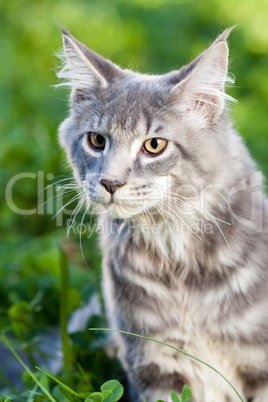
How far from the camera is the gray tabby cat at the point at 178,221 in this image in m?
2.20

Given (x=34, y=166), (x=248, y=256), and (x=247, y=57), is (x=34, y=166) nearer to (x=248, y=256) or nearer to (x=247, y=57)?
(x=248, y=256)

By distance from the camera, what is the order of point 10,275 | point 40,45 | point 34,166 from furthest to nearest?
1. point 40,45
2. point 34,166
3. point 10,275

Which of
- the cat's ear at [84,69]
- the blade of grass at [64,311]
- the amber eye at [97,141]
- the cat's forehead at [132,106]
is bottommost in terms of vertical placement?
the blade of grass at [64,311]

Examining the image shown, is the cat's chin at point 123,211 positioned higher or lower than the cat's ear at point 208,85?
lower

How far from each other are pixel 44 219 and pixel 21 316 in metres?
1.57

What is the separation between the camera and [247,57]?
223 inches

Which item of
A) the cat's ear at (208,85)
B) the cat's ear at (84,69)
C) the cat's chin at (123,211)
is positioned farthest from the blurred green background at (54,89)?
the cat's chin at (123,211)

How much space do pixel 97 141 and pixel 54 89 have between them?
0.90 meters

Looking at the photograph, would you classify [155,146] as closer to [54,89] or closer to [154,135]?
[154,135]

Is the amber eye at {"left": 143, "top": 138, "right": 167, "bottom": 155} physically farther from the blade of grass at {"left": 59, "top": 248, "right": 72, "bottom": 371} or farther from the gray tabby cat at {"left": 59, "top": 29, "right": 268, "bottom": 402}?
the blade of grass at {"left": 59, "top": 248, "right": 72, "bottom": 371}

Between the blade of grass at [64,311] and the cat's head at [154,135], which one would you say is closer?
the cat's head at [154,135]

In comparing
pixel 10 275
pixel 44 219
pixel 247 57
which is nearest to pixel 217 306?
pixel 10 275

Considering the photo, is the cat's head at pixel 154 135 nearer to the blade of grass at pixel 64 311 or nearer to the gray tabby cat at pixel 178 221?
the gray tabby cat at pixel 178 221

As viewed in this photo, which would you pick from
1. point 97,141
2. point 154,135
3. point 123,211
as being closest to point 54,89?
point 97,141
